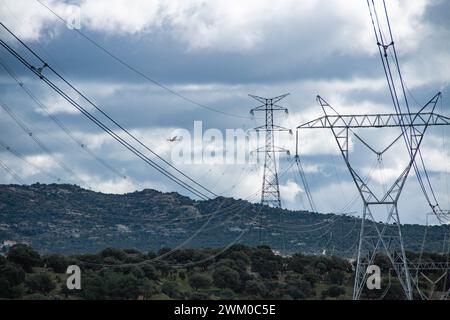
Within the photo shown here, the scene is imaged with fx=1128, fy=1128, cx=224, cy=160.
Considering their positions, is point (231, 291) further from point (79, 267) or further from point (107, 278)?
point (79, 267)

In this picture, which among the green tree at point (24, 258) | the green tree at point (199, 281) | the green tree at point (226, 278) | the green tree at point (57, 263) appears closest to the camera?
the green tree at point (199, 281)

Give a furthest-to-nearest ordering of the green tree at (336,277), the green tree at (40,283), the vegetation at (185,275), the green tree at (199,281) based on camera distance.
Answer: the green tree at (336,277) → the green tree at (199,281) → the green tree at (40,283) → the vegetation at (185,275)

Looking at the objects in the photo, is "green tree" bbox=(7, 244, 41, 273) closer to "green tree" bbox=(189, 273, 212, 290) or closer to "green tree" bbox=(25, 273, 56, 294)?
"green tree" bbox=(25, 273, 56, 294)

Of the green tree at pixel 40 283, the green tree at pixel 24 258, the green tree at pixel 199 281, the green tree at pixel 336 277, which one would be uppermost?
the green tree at pixel 24 258

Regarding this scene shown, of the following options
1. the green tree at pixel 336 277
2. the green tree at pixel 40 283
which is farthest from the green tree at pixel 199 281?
the green tree at pixel 336 277

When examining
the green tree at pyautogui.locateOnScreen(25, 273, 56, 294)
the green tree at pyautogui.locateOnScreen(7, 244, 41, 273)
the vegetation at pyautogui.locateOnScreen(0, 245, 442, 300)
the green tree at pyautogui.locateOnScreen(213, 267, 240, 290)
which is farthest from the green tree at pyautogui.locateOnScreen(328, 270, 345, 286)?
the green tree at pyautogui.locateOnScreen(25, 273, 56, 294)

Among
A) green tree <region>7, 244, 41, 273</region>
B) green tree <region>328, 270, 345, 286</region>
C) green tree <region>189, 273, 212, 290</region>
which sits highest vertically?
green tree <region>7, 244, 41, 273</region>

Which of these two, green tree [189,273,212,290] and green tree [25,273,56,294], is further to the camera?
green tree [189,273,212,290]

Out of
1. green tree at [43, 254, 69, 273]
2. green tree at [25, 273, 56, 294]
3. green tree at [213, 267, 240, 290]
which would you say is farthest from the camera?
green tree at [43, 254, 69, 273]

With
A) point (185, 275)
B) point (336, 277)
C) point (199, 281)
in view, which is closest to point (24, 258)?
point (185, 275)

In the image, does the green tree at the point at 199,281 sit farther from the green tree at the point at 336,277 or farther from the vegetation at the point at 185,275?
the green tree at the point at 336,277

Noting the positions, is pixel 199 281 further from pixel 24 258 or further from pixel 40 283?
pixel 24 258
